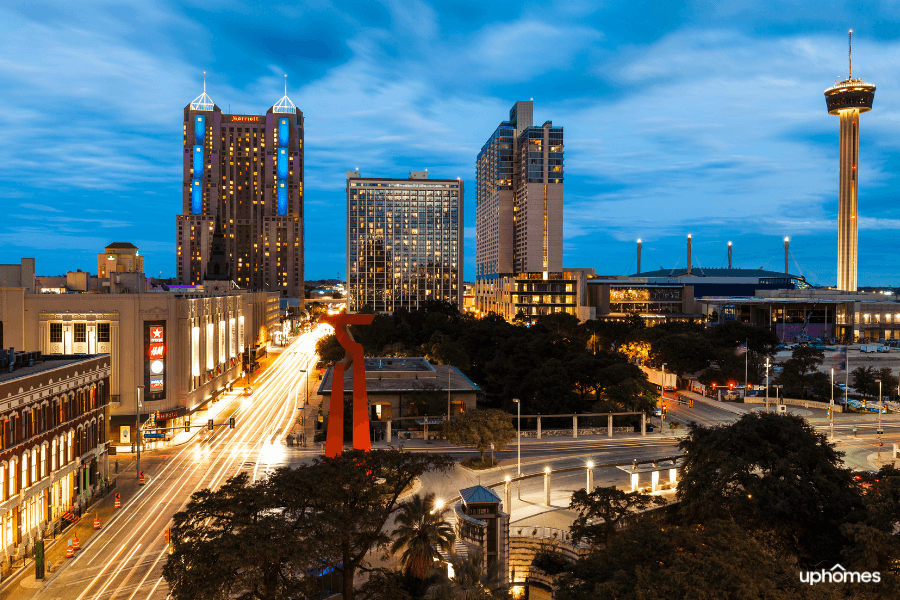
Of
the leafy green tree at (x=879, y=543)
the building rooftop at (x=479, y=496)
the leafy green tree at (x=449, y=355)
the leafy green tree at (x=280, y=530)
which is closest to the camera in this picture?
the leafy green tree at (x=280, y=530)

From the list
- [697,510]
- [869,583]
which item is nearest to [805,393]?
[697,510]

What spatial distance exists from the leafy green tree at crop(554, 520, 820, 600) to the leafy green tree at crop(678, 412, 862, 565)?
25.7 feet

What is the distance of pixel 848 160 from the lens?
164 metres

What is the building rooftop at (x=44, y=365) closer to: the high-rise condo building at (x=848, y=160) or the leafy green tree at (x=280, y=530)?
the leafy green tree at (x=280, y=530)

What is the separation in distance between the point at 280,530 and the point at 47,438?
24.1 meters

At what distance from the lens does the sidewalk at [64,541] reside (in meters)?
29.2

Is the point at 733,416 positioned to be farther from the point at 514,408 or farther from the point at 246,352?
the point at 246,352

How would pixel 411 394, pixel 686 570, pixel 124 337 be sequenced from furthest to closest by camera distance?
1. pixel 411 394
2. pixel 124 337
3. pixel 686 570

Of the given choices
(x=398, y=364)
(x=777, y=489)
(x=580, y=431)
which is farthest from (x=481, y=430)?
(x=398, y=364)

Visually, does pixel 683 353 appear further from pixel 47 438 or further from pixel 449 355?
pixel 47 438

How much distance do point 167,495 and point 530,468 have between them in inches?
1053

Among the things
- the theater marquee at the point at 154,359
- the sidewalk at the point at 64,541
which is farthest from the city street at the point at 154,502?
the theater marquee at the point at 154,359

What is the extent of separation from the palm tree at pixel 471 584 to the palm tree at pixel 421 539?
98 centimetres

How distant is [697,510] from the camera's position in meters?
30.6
